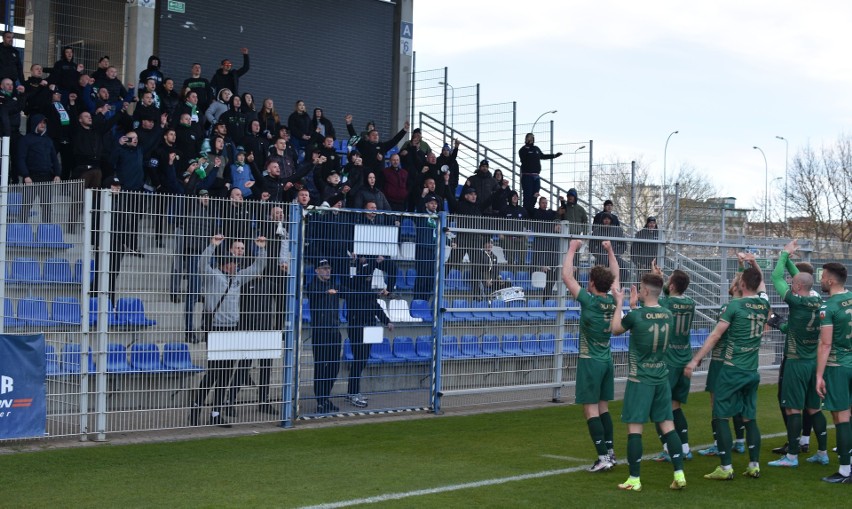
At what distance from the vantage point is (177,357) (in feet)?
35.8

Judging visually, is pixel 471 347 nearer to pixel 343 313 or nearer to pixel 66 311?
pixel 343 313

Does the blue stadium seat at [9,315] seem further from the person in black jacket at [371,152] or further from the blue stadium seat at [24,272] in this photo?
the person in black jacket at [371,152]

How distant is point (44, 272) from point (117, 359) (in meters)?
1.37

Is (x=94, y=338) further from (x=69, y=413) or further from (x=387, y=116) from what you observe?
(x=387, y=116)

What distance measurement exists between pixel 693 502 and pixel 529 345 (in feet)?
21.5

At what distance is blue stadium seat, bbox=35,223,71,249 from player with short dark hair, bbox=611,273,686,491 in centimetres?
615

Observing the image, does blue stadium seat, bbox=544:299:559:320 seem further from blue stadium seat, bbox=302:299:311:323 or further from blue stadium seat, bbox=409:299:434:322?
blue stadium seat, bbox=302:299:311:323

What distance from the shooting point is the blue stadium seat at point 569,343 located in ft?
49.6

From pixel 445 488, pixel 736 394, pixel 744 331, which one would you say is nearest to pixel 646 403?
pixel 736 394

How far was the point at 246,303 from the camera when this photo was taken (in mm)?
11500

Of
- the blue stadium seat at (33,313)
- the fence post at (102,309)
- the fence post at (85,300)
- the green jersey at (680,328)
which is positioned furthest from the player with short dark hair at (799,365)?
the blue stadium seat at (33,313)

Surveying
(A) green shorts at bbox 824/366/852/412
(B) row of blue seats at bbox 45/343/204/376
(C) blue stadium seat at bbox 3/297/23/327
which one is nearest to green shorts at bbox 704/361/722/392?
(A) green shorts at bbox 824/366/852/412

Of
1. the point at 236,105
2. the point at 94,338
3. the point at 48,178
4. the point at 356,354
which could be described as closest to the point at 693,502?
the point at 356,354

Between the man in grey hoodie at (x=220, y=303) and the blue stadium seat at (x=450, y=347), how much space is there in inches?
132
